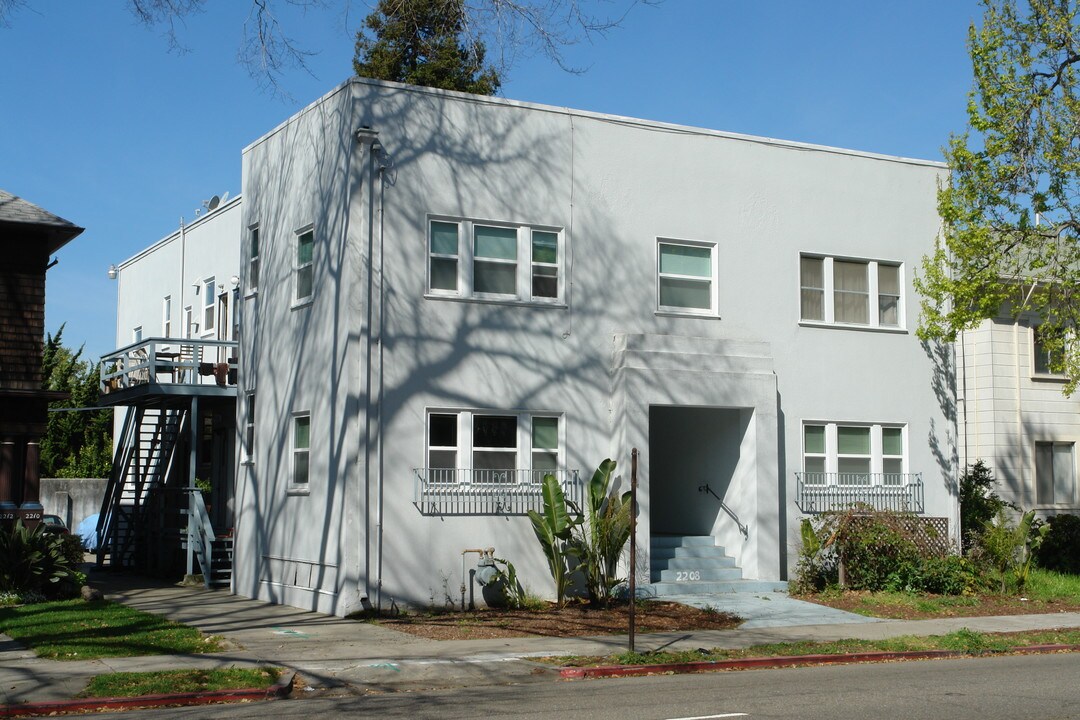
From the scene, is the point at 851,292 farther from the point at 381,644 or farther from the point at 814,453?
the point at 381,644

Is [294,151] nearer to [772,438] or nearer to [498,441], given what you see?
[498,441]

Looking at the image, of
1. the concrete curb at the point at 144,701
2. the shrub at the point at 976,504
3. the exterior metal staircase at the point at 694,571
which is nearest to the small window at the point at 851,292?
the shrub at the point at 976,504

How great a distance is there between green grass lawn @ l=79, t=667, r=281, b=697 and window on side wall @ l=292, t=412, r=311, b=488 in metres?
7.12

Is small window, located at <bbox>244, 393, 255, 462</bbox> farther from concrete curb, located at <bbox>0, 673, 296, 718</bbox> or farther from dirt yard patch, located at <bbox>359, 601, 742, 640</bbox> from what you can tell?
concrete curb, located at <bbox>0, 673, 296, 718</bbox>

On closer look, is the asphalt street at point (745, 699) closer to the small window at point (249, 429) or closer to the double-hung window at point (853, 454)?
the double-hung window at point (853, 454)

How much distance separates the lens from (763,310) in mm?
22094

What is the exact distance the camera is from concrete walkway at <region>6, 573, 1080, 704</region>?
1314 centimetres

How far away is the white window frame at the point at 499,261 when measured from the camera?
1948cm

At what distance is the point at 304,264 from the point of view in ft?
68.1

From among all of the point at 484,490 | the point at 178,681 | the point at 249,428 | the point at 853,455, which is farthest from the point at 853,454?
the point at 178,681

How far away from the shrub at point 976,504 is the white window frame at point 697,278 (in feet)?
22.8

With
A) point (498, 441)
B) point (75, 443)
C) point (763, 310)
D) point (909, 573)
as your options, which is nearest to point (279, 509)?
point (498, 441)

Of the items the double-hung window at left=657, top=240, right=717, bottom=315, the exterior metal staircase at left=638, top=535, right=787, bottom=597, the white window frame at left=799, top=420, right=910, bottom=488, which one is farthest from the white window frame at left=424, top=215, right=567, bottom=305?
the white window frame at left=799, top=420, right=910, bottom=488

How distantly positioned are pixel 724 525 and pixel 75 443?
31312 millimetres
